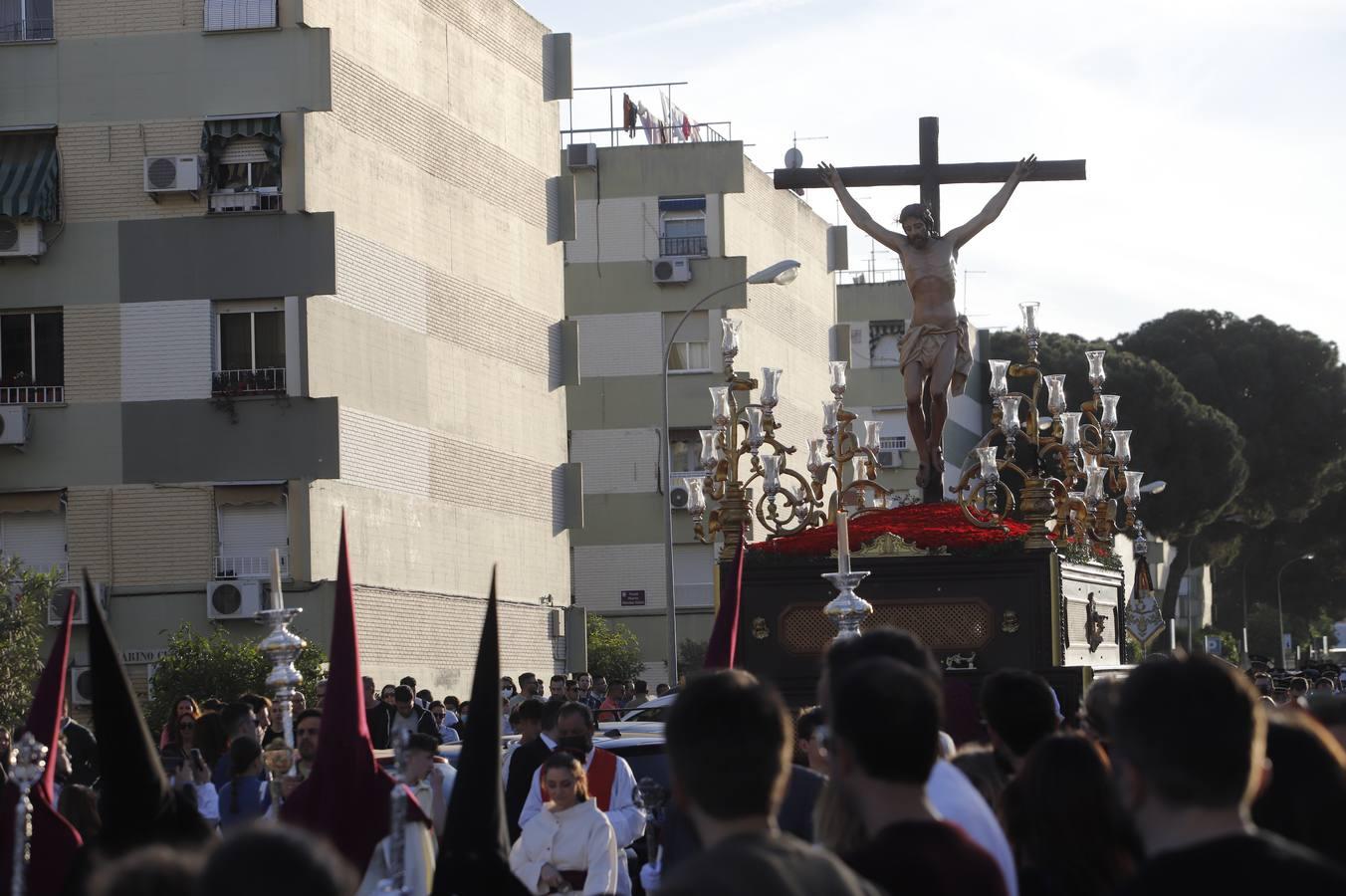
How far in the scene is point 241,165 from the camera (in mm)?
31953

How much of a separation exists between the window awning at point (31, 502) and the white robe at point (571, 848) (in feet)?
76.0

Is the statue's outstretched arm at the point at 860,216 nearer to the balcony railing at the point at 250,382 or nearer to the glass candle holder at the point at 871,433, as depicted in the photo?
the glass candle holder at the point at 871,433

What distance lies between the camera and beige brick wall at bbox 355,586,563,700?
3222 cm

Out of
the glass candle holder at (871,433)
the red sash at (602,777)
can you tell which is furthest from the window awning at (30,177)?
the red sash at (602,777)

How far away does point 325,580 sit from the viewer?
31.8m

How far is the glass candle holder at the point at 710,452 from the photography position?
16141mm

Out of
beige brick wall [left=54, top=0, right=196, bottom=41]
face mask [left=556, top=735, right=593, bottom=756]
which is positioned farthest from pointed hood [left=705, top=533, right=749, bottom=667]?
beige brick wall [left=54, top=0, right=196, bottom=41]

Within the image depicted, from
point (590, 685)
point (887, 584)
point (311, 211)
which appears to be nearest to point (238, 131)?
point (311, 211)

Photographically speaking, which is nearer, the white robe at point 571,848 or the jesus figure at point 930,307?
the white robe at point 571,848

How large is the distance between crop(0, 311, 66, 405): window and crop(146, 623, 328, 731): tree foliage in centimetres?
551

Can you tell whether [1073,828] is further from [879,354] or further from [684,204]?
[879,354]

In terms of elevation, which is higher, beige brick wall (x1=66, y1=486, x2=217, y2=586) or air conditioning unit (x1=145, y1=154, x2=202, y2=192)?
air conditioning unit (x1=145, y1=154, x2=202, y2=192)

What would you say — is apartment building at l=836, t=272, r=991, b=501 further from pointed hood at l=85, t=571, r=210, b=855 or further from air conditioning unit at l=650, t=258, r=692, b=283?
pointed hood at l=85, t=571, r=210, b=855

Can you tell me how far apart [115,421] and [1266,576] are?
57.7 m
